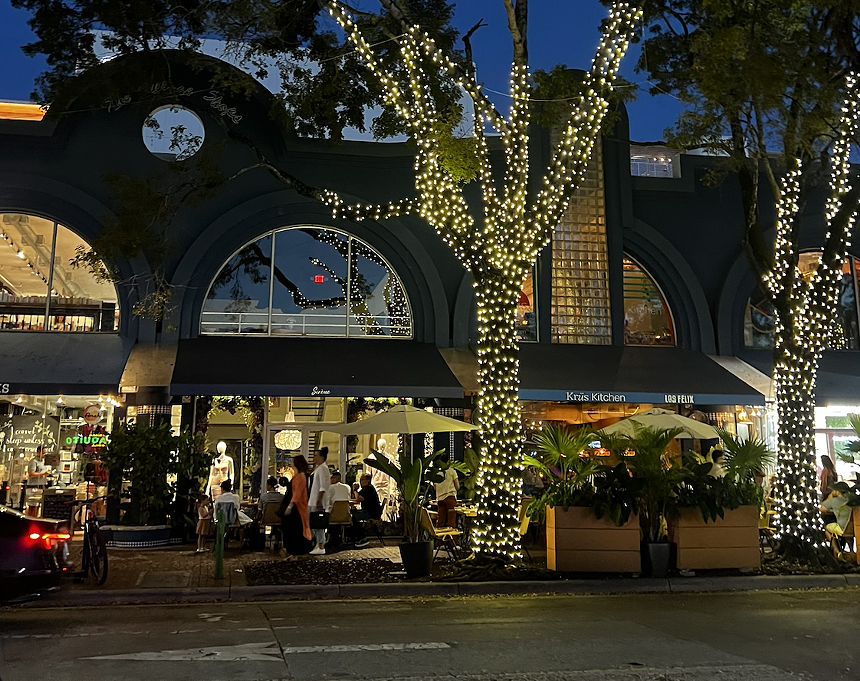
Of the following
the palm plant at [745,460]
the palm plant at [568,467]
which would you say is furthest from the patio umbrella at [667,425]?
the palm plant at [568,467]

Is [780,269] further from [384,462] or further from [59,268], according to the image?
[59,268]

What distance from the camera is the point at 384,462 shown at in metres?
11.9

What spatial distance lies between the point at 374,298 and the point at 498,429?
656 centimetres

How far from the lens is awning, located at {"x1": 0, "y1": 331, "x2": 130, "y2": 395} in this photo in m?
14.4

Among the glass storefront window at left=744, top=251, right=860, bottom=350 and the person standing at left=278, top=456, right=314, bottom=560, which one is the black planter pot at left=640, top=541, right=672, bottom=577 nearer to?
the person standing at left=278, top=456, right=314, bottom=560

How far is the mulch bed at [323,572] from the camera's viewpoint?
11.1 m

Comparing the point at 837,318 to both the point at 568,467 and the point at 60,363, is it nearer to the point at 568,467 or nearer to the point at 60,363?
the point at 568,467

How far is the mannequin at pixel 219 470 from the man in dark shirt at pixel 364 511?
2.88 meters

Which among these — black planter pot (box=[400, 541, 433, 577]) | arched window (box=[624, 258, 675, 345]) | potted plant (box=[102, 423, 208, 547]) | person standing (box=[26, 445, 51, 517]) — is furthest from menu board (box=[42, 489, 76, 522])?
arched window (box=[624, 258, 675, 345])

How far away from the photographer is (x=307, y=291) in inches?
680

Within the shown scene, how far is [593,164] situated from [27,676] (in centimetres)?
1602

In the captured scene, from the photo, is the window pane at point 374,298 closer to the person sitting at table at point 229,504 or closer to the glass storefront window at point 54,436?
the person sitting at table at point 229,504

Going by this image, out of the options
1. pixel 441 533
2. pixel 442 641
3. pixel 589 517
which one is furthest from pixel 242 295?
pixel 442 641

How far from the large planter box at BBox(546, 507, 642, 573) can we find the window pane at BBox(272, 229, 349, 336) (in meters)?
7.30
